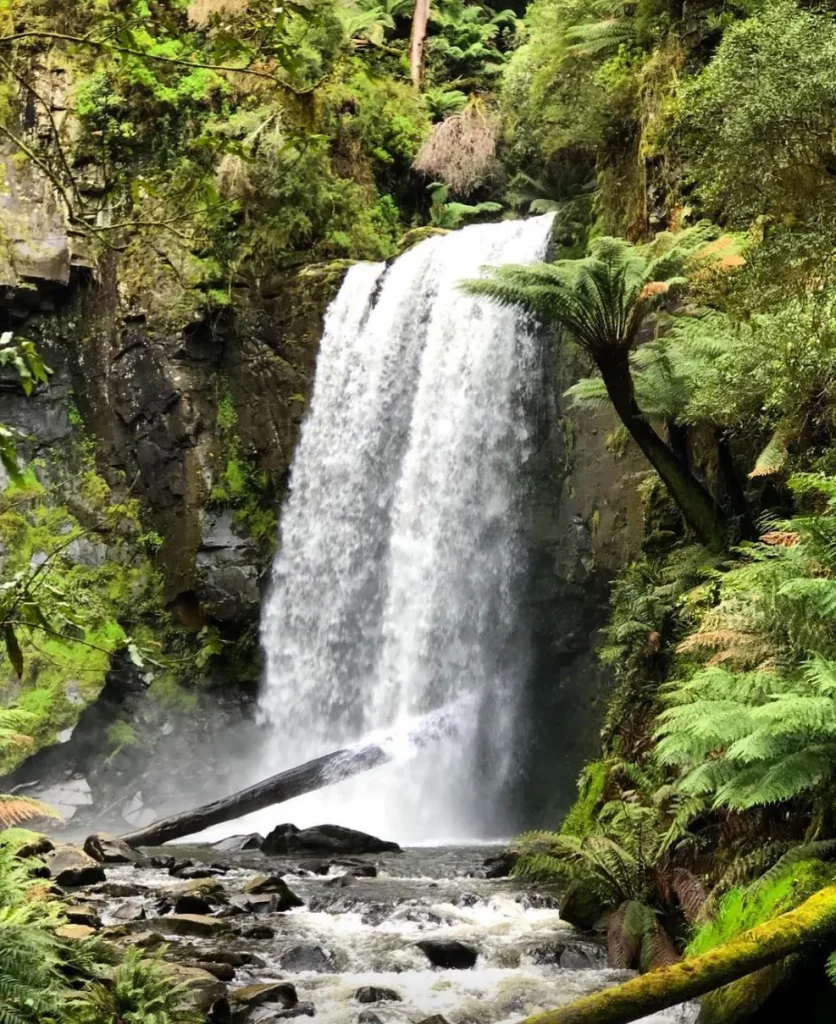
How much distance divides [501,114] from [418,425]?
291 inches

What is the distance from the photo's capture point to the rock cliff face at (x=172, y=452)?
45.3ft

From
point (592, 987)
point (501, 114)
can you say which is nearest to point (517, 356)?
point (501, 114)

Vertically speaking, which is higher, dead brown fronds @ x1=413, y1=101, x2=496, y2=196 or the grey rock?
dead brown fronds @ x1=413, y1=101, x2=496, y2=196

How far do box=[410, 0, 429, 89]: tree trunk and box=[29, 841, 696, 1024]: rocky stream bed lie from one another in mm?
16129

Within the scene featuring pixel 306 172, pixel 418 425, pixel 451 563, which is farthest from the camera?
pixel 306 172

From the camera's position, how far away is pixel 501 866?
8.02 metres

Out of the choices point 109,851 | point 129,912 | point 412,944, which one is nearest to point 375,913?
point 412,944

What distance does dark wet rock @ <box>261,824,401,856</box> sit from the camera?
925 centimetres

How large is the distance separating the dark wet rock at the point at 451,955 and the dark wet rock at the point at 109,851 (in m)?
4.41

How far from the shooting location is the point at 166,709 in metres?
14.4

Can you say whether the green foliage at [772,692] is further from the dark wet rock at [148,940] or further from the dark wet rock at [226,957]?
the dark wet rock at [148,940]

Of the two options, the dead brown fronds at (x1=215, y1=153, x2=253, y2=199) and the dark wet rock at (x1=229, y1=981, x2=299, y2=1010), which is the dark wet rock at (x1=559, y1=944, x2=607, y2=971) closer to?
the dark wet rock at (x1=229, y1=981, x2=299, y2=1010)

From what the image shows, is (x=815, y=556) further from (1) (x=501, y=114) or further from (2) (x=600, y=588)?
(1) (x=501, y=114)

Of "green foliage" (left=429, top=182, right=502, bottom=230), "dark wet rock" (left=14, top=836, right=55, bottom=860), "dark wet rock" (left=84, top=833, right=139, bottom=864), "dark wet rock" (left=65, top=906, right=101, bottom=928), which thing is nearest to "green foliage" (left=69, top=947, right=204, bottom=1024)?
"dark wet rock" (left=65, top=906, right=101, bottom=928)
